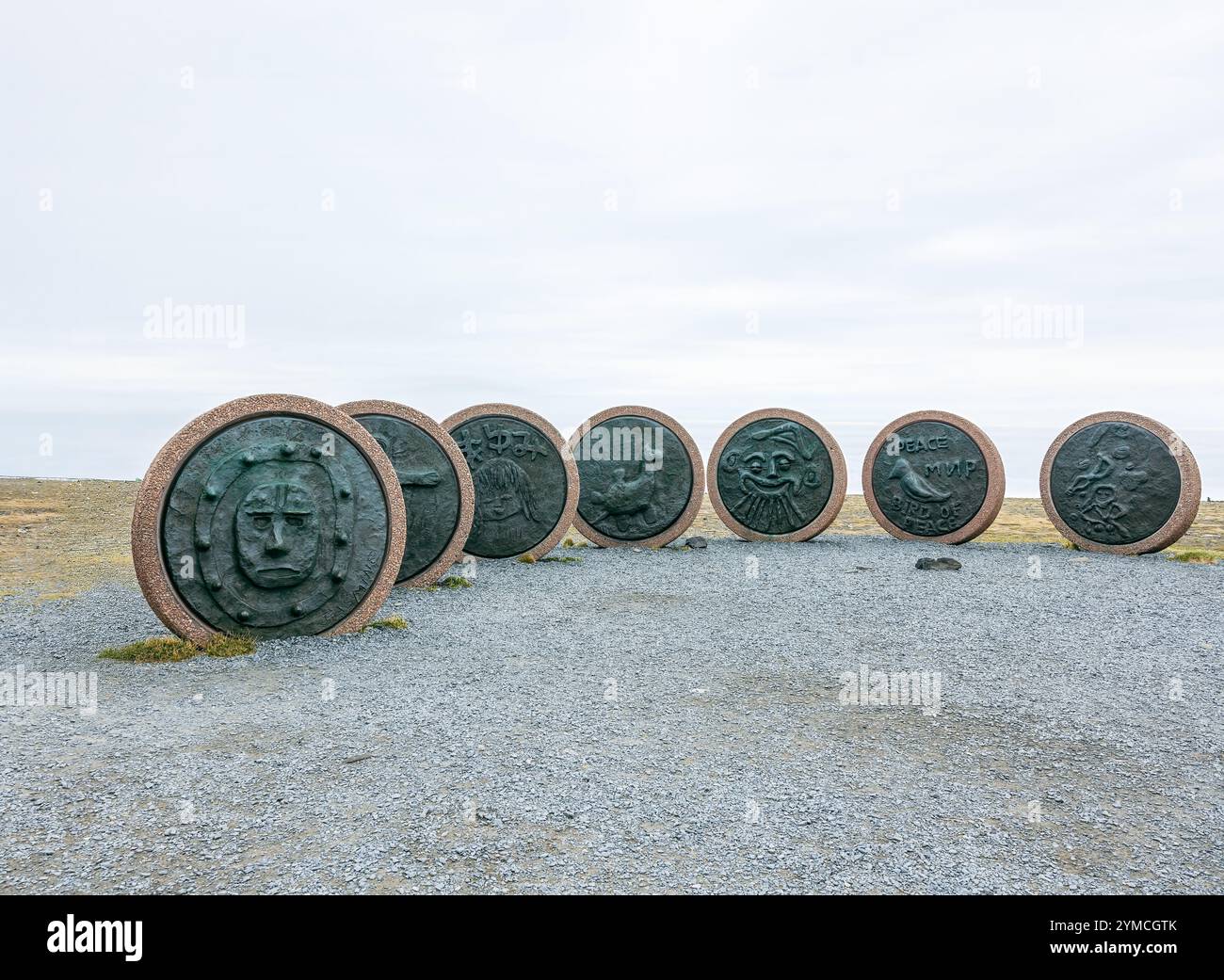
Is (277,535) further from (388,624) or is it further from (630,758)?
(630,758)

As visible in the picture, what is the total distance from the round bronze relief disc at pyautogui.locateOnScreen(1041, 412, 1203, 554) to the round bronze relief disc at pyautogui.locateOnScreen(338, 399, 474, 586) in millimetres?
10371

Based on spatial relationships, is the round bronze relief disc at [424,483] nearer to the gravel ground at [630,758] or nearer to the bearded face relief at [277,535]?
the gravel ground at [630,758]

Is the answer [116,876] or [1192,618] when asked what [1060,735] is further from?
[116,876]

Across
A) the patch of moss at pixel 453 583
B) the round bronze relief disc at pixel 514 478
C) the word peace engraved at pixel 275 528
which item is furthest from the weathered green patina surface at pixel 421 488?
the word peace engraved at pixel 275 528

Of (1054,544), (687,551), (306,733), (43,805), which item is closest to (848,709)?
(306,733)

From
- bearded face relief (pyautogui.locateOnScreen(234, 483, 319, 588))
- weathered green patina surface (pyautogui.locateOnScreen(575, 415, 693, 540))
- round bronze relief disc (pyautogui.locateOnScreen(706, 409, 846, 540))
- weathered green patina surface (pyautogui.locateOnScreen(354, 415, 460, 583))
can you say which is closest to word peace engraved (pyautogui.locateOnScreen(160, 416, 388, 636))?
bearded face relief (pyautogui.locateOnScreen(234, 483, 319, 588))

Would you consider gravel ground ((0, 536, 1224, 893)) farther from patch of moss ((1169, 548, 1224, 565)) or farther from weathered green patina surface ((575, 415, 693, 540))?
weathered green patina surface ((575, 415, 693, 540))

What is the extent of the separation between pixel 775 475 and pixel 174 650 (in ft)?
34.7

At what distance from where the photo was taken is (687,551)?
14211mm

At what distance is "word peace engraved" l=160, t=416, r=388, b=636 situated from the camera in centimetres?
736

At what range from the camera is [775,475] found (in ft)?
49.6

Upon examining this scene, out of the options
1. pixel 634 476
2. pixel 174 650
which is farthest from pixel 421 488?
pixel 634 476

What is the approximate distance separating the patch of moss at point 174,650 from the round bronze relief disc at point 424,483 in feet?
10.7

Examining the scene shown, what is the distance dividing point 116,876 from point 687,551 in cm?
1117
